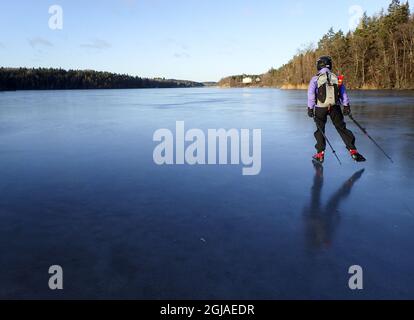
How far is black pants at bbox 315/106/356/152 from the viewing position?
6500mm

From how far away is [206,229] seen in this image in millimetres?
3428

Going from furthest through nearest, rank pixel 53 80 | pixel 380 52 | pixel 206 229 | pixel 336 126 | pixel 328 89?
pixel 53 80 → pixel 380 52 → pixel 336 126 → pixel 328 89 → pixel 206 229

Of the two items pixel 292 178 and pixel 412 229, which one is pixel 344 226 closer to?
pixel 412 229

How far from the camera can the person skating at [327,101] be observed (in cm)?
647

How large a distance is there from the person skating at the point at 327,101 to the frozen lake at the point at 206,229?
1.01 feet

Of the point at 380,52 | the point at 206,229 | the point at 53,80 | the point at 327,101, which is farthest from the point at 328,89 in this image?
the point at 53,80

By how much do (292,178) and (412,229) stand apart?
213 centimetres

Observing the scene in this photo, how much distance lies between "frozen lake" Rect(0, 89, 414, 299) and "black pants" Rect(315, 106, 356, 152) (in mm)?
347

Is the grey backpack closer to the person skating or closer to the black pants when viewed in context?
the person skating

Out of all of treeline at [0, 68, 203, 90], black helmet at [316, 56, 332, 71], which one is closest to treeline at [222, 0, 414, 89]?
black helmet at [316, 56, 332, 71]

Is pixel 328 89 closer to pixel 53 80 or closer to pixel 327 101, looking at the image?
pixel 327 101

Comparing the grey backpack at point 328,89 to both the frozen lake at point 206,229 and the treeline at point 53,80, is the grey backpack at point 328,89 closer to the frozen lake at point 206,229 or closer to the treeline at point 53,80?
the frozen lake at point 206,229

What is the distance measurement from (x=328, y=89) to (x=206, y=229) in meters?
4.38

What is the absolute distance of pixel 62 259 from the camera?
2.84 m
